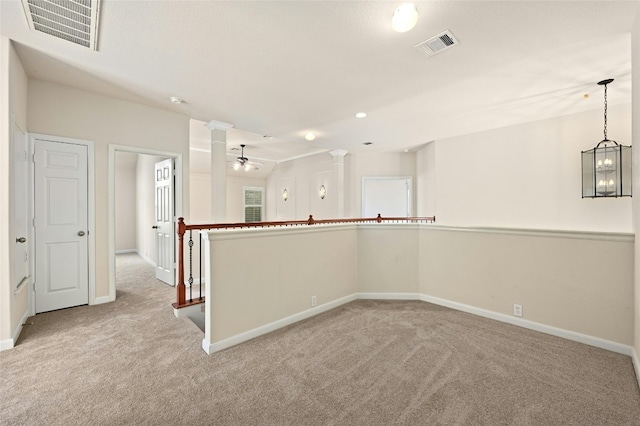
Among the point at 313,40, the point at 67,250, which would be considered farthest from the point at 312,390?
the point at 67,250

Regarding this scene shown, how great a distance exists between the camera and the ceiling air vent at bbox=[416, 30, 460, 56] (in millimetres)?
2508

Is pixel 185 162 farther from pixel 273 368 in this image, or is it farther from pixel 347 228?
pixel 273 368

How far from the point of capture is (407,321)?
127 inches

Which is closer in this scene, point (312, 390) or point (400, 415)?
point (400, 415)

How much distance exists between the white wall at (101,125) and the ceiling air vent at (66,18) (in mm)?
1366

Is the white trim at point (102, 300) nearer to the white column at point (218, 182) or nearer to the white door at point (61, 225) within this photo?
the white door at point (61, 225)

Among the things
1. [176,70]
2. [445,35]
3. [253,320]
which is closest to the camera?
[445,35]

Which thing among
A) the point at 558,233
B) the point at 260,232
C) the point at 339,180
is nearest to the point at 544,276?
the point at 558,233

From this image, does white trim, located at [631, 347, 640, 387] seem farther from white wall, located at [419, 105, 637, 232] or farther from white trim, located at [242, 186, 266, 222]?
white trim, located at [242, 186, 266, 222]

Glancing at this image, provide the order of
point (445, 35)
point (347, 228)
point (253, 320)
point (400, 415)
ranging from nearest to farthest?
point (400, 415)
point (445, 35)
point (253, 320)
point (347, 228)

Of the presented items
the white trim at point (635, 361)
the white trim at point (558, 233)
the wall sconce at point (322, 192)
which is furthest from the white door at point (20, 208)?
the wall sconce at point (322, 192)

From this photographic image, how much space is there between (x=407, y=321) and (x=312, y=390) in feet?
5.27

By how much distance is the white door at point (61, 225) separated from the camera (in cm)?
341

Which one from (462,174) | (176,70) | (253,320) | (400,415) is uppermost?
(176,70)
